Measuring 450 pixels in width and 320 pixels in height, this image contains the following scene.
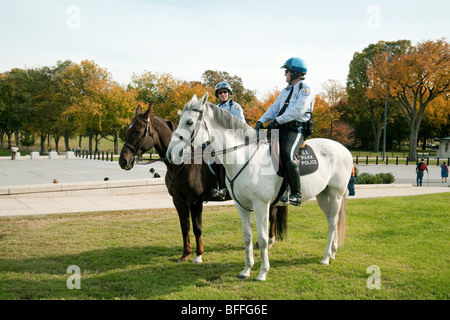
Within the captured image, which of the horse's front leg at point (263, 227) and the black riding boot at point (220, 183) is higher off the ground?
the black riding boot at point (220, 183)

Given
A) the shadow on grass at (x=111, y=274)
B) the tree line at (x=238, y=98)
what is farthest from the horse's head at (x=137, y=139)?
the tree line at (x=238, y=98)

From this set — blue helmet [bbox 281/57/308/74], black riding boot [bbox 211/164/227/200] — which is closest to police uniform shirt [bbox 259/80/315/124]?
blue helmet [bbox 281/57/308/74]

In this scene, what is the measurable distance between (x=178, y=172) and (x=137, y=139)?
94 cm

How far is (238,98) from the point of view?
206 ft

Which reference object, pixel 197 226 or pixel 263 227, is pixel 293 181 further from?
pixel 197 226

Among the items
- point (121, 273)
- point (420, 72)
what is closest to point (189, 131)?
point (121, 273)

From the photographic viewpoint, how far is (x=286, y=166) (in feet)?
17.9

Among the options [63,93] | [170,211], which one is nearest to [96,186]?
[170,211]

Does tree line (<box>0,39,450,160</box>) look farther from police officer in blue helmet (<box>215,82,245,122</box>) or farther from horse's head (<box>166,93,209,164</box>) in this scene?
horse's head (<box>166,93,209,164</box>)

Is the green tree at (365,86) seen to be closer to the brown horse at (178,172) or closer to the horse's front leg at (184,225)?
the brown horse at (178,172)

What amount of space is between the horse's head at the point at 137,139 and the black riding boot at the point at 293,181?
8.41 ft

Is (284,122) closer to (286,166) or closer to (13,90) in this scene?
(286,166)

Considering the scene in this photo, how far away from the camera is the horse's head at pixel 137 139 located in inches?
244

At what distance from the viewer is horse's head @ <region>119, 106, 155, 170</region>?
6.19 metres
